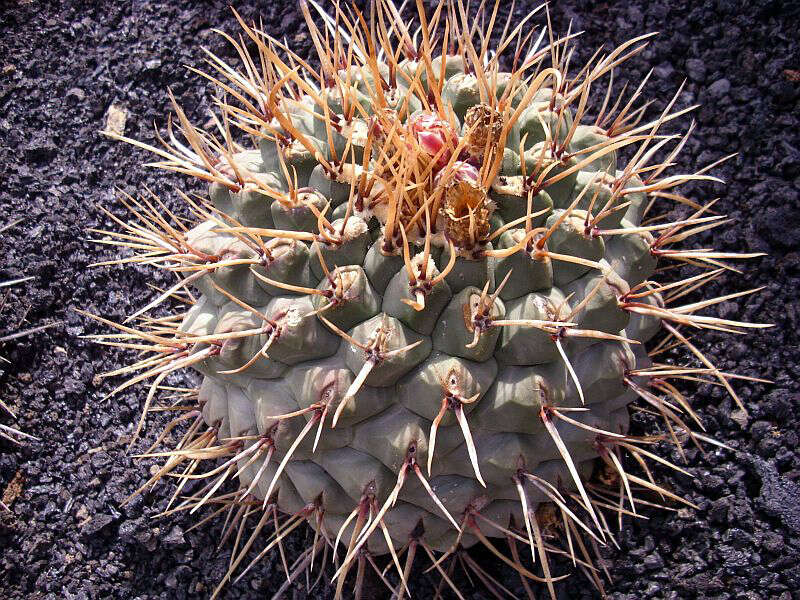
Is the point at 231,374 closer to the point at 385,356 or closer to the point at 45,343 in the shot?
the point at 385,356

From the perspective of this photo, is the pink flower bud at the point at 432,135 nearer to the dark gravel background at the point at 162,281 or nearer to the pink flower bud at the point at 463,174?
the pink flower bud at the point at 463,174

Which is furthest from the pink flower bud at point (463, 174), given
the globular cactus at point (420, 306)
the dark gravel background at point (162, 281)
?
the dark gravel background at point (162, 281)

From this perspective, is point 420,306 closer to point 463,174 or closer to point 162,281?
point 463,174

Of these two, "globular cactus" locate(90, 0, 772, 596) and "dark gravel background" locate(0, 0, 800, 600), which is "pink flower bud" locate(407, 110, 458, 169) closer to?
"globular cactus" locate(90, 0, 772, 596)

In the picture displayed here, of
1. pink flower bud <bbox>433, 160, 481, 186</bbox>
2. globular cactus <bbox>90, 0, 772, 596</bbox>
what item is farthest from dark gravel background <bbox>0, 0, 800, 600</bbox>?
pink flower bud <bbox>433, 160, 481, 186</bbox>

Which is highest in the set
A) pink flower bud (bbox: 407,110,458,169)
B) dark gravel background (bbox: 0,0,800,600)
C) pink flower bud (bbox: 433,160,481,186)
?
pink flower bud (bbox: 407,110,458,169)

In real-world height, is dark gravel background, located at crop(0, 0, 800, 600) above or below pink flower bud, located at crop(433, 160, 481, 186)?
below
